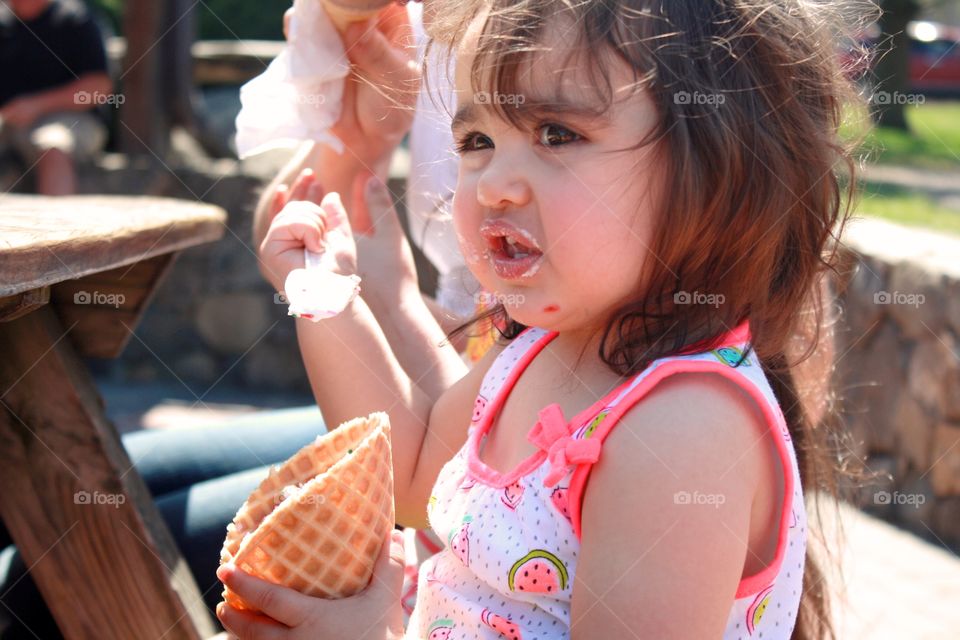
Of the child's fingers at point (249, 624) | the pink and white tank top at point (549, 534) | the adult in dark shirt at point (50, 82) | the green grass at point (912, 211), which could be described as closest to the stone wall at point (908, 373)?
the green grass at point (912, 211)

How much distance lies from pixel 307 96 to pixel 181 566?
80 centimetres

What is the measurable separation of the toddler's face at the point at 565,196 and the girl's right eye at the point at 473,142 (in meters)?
0.04

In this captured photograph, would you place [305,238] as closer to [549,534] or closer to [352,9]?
[352,9]

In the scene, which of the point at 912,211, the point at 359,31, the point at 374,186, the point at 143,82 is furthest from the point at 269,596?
the point at 912,211

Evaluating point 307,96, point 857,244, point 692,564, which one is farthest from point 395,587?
point 857,244

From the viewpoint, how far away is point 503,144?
124cm

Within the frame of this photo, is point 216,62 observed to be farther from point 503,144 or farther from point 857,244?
point 503,144

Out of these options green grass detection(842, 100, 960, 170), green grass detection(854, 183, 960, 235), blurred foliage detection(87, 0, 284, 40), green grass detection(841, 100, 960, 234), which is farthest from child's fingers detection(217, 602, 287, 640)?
blurred foliage detection(87, 0, 284, 40)

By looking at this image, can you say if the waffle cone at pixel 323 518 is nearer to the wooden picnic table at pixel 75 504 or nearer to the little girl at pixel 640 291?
the little girl at pixel 640 291

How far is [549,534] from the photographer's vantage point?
1.20 meters

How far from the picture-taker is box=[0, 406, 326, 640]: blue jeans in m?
1.75

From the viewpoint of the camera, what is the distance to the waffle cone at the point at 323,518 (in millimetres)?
1161

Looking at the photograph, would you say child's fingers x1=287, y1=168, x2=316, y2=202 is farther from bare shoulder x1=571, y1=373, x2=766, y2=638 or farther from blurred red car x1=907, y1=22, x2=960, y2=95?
blurred red car x1=907, y1=22, x2=960, y2=95

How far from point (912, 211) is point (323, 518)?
18.9 ft
